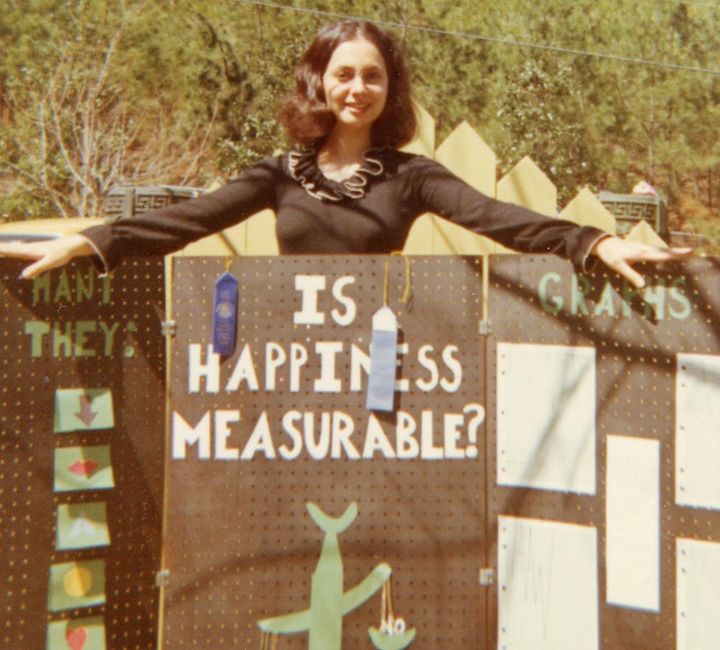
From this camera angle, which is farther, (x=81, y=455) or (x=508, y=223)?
(x=81, y=455)

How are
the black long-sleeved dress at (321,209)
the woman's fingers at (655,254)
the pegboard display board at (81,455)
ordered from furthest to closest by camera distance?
the pegboard display board at (81,455)
the black long-sleeved dress at (321,209)
the woman's fingers at (655,254)

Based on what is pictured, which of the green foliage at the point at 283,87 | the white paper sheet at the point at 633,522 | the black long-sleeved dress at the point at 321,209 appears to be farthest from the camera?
the green foliage at the point at 283,87

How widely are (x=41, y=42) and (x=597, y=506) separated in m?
17.1

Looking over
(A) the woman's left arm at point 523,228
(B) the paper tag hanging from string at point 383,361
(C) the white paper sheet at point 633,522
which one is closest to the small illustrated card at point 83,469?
(B) the paper tag hanging from string at point 383,361

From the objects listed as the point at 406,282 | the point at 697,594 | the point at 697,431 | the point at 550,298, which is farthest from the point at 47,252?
the point at 697,594

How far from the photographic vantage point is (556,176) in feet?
62.2

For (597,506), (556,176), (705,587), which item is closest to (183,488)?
(597,506)

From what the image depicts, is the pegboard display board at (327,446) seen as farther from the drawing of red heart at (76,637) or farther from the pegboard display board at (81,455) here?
the drawing of red heart at (76,637)

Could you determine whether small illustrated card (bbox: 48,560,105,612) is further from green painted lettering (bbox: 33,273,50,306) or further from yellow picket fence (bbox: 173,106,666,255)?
yellow picket fence (bbox: 173,106,666,255)

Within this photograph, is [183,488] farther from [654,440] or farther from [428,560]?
[654,440]

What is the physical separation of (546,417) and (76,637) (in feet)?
5.26

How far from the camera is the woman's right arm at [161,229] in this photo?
2832 millimetres

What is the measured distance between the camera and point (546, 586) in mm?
2898

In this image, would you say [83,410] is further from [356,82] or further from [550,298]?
[550,298]
